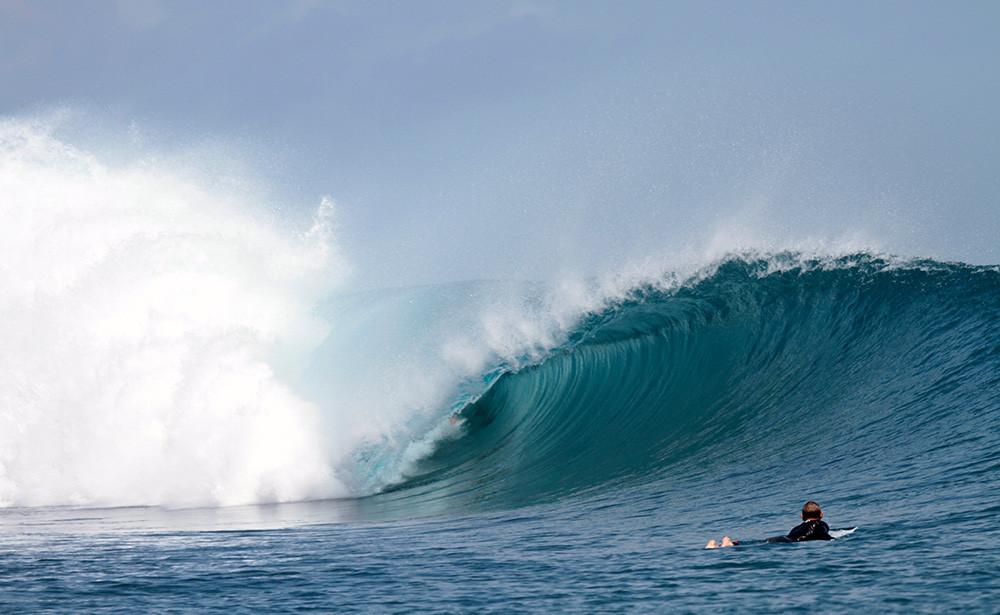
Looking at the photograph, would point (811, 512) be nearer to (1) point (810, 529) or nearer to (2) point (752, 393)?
(1) point (810, 529)

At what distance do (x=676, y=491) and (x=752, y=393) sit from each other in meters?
4.53

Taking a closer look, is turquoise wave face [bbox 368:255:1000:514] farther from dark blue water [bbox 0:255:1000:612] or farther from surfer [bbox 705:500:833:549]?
surfer [bbox 705:500:833:549]

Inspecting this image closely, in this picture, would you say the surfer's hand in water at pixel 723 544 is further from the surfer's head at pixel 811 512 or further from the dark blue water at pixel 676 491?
the surfer's head at pixel 811 512

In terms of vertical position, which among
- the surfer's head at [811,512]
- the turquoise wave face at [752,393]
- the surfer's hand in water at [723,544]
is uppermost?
the turquoise wave face at [752,393]

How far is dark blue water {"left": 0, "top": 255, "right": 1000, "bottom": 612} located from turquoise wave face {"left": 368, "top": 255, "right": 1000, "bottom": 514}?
0.05 metres

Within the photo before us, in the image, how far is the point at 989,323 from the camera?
14695 mm

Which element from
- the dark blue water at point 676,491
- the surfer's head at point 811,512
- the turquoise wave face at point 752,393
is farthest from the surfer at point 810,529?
the turquoise wave face at point 752,393

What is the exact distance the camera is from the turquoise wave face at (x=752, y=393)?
38.3 ft

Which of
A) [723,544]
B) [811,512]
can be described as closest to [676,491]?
[723,544]

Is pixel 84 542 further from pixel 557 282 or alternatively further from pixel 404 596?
pixel 557 282

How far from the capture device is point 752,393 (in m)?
15.2

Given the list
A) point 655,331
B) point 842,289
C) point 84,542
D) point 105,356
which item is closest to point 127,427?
point 105,356

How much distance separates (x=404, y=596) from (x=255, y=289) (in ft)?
48.2

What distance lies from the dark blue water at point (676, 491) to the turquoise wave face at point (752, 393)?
0.16 feet
